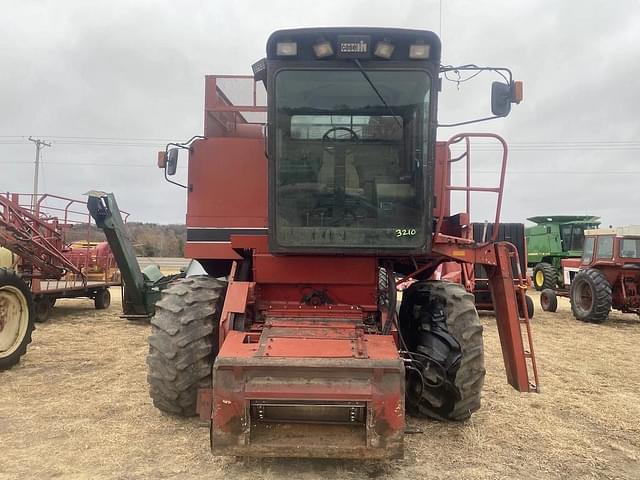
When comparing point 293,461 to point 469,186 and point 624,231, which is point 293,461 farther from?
point 624,231

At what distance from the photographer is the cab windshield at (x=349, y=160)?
4246mm

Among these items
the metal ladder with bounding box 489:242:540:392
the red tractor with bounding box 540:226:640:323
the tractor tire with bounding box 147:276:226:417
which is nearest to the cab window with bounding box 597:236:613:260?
the red tractor with bounding box 540:226:640:323

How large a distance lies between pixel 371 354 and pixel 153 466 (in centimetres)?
169

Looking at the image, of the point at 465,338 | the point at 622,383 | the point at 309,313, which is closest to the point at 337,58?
the point at 309,313

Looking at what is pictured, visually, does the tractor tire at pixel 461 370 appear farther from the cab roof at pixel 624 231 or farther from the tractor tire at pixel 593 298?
the cab roof at pixel 624 231

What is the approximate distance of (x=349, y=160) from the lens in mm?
4305

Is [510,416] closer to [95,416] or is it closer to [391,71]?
[391,71]

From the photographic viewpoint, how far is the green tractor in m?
21.5

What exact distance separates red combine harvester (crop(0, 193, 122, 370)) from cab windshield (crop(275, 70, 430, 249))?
175 inches

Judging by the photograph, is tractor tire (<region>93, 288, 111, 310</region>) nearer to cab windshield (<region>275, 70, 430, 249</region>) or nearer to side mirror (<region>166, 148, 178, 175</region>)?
side mirror (<region>166, 148, 178, 175</region>)

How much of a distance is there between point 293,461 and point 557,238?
20648 millimetres

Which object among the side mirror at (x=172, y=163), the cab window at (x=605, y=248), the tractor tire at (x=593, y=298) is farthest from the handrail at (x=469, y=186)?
the cab window at (x=605, y=248)

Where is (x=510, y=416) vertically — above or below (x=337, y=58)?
below

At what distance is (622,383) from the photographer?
21.2 feet
